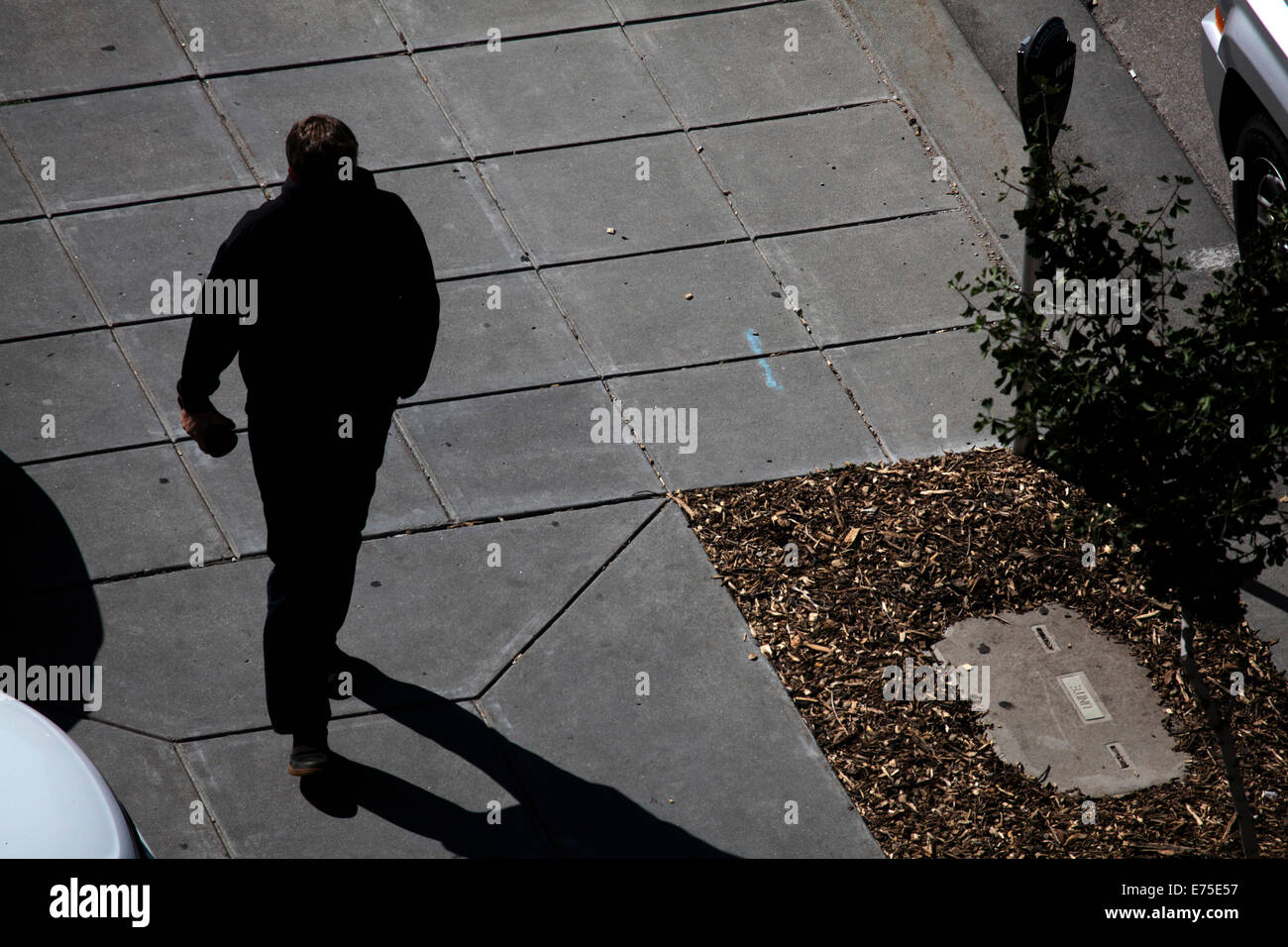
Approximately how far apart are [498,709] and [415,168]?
11.7 ft

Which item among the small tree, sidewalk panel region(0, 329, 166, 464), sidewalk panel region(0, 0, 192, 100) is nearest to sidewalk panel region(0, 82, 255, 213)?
sidewalk panel region(0, 0, 192, 100)

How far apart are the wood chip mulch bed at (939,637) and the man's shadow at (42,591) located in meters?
2.52

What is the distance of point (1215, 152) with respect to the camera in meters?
8.88

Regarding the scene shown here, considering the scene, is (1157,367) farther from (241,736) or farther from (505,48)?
(505,48)

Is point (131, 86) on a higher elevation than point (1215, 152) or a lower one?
higher

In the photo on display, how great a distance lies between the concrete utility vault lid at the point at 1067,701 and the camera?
5797 mm

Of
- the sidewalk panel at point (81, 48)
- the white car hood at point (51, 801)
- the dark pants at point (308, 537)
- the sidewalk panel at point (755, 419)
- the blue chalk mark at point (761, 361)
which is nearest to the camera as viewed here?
the white car hood at point (51, 801)

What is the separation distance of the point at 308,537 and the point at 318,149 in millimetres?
1269

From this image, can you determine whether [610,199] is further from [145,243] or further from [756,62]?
[145,243]

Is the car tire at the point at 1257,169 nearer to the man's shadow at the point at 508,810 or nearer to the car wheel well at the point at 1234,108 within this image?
the car wheel well at the point at 1234,108

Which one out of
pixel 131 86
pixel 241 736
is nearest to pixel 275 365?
pixel 241 736

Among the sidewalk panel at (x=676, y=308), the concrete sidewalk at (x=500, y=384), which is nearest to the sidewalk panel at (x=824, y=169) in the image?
the concrete sidewalk at (x=500, y=384)

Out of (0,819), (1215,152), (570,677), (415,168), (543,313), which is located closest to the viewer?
(0,819)

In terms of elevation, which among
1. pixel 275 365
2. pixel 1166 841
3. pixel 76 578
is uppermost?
pixel 275 365
